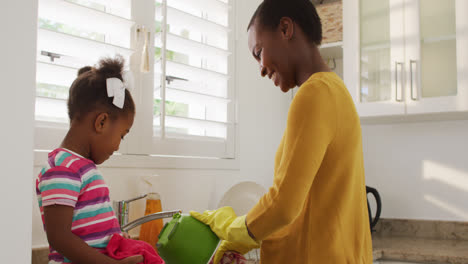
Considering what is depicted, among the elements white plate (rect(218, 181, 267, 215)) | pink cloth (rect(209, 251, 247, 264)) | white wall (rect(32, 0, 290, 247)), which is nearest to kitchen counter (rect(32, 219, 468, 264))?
white plate (rect(218, 181, 267, 215))

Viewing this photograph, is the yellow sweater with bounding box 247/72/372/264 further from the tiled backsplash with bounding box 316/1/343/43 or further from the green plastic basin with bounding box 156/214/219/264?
the tiled backsplash with bounding box 316/1/343/43

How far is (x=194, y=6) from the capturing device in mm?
1976

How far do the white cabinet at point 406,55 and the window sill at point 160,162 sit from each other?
31.3 inches

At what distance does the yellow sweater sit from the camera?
93 centimetres

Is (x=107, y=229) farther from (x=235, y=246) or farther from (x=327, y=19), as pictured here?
(x=327, y=19)

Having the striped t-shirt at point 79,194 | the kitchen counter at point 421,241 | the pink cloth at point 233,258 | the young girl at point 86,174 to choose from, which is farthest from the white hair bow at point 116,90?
the kitchen counter at point 421,241

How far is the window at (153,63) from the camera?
1399 millimetres

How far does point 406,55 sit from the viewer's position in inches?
85.7

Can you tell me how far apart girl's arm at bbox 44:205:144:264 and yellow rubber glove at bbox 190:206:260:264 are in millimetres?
308

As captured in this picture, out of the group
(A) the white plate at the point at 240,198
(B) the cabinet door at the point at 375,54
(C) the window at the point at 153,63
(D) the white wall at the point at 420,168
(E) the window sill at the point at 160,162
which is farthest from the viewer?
(D) the white wall at the point at 420,168

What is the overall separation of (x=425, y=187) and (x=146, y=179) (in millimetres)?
1634

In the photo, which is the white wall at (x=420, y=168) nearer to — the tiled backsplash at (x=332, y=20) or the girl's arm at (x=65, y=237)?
the tiled backsplash at (x=332, y=20)

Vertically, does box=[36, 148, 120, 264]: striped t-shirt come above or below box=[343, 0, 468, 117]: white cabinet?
below

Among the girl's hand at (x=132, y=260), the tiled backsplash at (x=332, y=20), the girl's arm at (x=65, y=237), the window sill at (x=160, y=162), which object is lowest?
the girl's hand at (x=132, y=260)
